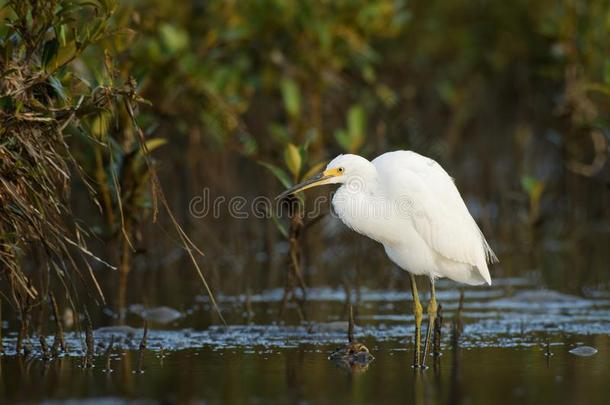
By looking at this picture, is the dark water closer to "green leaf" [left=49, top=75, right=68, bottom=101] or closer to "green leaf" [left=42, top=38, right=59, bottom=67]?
"green leaf" [left=49, top=75, right=68, bottom=101]

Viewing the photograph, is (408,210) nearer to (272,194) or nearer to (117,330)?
(117,330)

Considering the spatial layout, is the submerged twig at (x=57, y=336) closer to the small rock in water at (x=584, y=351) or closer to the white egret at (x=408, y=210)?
the white egret at (x=408, y=210)

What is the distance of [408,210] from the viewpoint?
869 cm

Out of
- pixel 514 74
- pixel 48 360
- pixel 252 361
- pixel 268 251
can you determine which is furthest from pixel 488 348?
pixel 514 74

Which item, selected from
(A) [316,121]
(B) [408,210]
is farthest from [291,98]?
(B) [408,210]

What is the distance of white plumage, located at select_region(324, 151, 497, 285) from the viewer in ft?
28.1

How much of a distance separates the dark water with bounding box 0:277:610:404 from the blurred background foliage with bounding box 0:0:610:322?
1.31m

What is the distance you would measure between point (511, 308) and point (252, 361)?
3.45 metres

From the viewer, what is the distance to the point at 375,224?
8.62m

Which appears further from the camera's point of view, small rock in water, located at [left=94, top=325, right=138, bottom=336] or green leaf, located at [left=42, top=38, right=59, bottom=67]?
small rock in water, located at [left=94, top=325, right=138, bottom=336]

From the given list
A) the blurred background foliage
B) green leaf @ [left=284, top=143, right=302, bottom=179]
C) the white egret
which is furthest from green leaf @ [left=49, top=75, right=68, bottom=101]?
green leaf @ [left=284, top=143, right=302, bottom=179]

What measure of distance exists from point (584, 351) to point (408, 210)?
1.63m

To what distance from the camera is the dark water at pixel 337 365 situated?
6.80 m

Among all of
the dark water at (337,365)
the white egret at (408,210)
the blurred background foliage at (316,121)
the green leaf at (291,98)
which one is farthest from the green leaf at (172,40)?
the white egret at (408,210)
